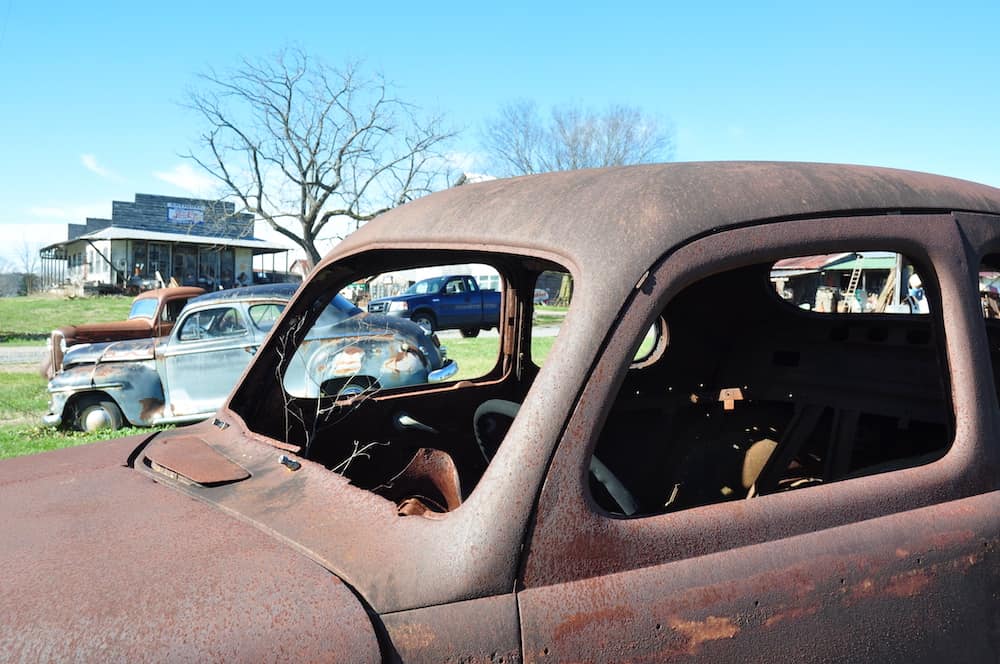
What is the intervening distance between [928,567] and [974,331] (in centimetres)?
55

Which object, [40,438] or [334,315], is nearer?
[40,438]

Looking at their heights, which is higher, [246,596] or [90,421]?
[246,596]

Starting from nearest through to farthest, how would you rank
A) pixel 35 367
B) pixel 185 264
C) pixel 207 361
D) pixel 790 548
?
1. pixel 790 548
2. pixel 207 361
3. pixel 35 367
4. pixel 185 264

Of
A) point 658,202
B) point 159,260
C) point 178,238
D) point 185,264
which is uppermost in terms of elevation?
point 178,238

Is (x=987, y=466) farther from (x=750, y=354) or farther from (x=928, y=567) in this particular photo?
(x=750, y=354)

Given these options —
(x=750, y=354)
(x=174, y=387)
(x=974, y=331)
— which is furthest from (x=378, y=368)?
(x=974, y=331)

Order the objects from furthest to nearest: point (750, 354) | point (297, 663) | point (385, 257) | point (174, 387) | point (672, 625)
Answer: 1. point (174, 387)
2. point (750, 354)
3. point (385, 257)
4. point (672, 625)
5. point (297, 663)

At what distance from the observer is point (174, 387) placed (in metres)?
8.55

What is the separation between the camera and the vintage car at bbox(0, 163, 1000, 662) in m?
1.25

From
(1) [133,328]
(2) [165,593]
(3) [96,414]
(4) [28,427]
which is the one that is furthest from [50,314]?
(2) [165,593]

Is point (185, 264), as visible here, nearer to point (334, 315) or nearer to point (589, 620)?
point (334, 315)

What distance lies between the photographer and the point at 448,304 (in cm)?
2222

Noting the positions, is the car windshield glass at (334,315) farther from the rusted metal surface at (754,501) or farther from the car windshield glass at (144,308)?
the rusted metal surface at (754,501)

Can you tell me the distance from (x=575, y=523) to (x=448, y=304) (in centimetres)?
2099
